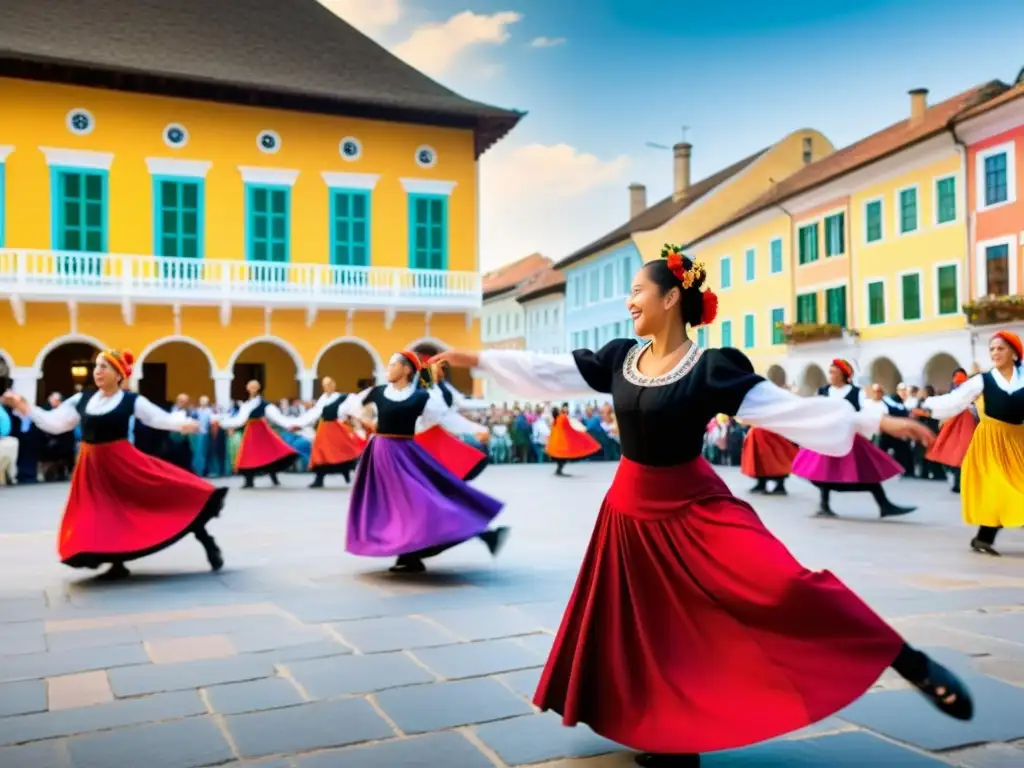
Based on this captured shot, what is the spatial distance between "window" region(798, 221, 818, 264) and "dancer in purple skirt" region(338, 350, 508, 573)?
89.7 ft

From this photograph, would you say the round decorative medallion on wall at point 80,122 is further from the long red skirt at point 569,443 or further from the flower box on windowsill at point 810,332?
the flower box on windowsill at point 810,332

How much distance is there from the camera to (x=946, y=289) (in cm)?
2714

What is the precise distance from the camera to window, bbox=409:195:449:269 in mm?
28516

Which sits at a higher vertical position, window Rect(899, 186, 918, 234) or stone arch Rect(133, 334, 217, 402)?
window Rect(899, 186, 918, 234)

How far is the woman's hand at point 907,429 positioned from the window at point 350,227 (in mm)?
25113

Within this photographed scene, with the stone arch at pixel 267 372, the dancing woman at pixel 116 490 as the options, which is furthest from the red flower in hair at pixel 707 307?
the stone arch at pixel 267 372

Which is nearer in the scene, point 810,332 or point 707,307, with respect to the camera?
point 707,307

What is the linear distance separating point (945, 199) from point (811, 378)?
8.72 meters

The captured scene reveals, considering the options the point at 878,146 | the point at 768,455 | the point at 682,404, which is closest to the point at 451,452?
the point at 768,455

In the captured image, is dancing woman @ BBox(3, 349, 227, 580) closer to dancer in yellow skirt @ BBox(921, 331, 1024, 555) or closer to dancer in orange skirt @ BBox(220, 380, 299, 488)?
dancer in yellow skirt @ BBox(921, 331, 1024, 555)

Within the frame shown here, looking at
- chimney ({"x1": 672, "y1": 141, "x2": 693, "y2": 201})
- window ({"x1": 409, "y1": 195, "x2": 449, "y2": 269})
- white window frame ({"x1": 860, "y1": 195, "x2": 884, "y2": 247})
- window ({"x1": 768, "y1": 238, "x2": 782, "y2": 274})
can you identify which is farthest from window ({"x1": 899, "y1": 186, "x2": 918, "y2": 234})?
chimney ({"x1": 672, "y1": 141, "x2": 693, "y2": 201})

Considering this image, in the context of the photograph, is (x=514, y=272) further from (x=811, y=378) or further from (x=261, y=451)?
(x=261, y=451)

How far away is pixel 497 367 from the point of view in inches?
177

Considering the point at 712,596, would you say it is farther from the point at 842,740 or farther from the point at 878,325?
the point at 878,325
